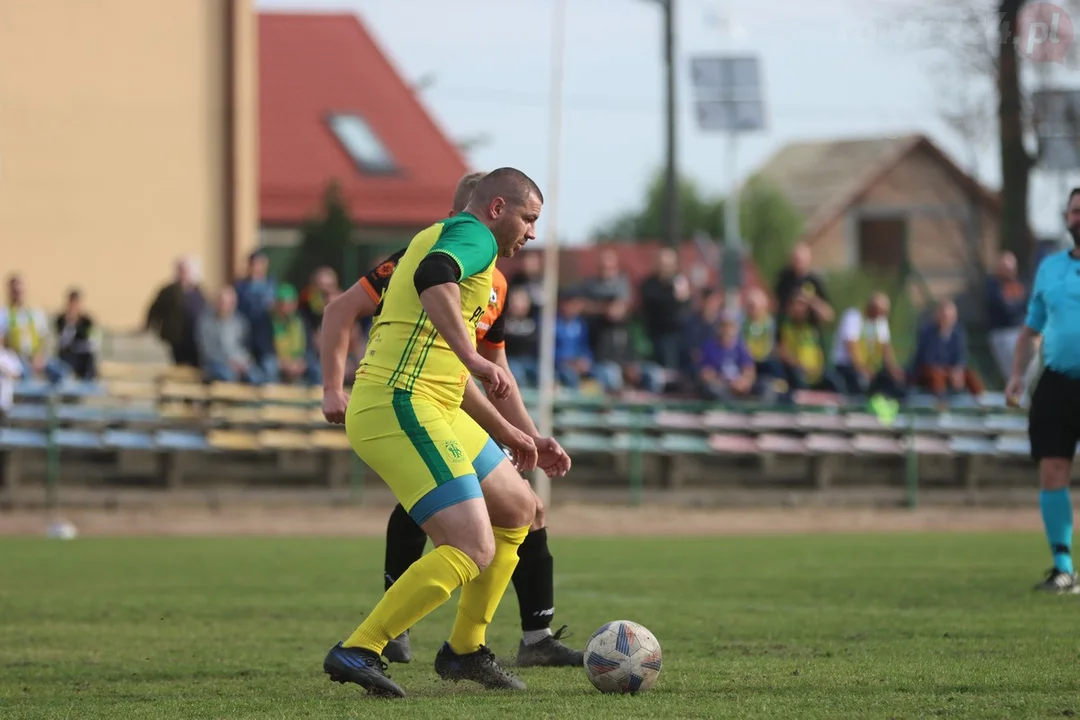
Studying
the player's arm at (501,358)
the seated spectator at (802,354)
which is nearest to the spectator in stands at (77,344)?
the seated spectator at (802,354)

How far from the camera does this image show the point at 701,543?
17.6m

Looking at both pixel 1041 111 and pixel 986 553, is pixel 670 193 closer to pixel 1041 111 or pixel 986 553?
pixel 1041 111

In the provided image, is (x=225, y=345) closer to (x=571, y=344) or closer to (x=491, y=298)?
(x=571, y=344)

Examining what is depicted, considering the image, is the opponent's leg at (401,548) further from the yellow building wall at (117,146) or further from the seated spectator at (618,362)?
the yellow building wall at (117,146)

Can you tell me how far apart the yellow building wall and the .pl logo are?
12.3 m

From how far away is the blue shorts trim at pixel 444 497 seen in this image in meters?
6.65

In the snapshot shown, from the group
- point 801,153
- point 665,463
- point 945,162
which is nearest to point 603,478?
point 665,463

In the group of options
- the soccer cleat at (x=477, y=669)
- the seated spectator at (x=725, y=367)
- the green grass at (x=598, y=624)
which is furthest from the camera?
the seated spectator at (x=725, y=367)

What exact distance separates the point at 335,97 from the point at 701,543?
2952 centimetres

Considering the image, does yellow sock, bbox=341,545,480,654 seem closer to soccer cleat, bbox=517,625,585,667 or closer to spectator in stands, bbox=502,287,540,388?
soccer cleat, bbox=517,625,585,667

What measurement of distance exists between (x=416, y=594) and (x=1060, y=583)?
5456mm

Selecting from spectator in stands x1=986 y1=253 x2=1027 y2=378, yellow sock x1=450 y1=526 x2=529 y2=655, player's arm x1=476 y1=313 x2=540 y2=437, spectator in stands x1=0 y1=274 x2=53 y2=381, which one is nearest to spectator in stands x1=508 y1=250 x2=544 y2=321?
spectator in stands x1=0 y1=274 x2=53 y2=381

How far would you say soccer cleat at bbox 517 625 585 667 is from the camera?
7.87m

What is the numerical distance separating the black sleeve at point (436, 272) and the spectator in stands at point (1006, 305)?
1716 cm
